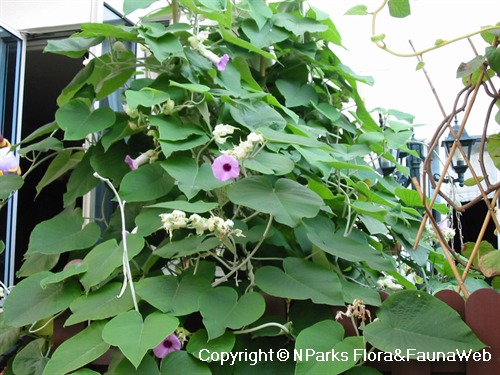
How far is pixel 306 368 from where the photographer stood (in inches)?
36.3

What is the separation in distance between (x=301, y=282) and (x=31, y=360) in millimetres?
569

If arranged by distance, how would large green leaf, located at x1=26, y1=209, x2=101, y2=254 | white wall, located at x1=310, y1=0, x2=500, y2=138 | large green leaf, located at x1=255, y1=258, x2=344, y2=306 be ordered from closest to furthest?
large green leaf, located at x1=255, y1=258, x2=344, y2=306 < large green leaf, located at x1=26, y1=209, x2=101, y2=254 < white wall, located at x1=310, y1=0, x2=500, y2=138

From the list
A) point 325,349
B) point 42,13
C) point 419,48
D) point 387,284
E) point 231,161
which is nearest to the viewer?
point 325,349

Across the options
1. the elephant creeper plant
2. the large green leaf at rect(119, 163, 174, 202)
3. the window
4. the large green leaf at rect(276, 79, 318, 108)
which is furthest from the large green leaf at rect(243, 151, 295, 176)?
the window

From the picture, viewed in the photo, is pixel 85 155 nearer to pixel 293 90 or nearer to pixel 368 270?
pixel 293 90

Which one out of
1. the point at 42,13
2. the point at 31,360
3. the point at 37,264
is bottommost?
the point at 31,360

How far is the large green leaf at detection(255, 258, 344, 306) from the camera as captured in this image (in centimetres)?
102

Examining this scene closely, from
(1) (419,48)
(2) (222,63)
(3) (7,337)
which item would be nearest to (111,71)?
(2) (222,63)

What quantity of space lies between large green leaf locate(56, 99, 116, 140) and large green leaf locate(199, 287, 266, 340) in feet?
1.53

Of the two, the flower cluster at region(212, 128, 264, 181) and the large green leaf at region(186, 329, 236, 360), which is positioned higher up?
the flower cluster at region(212, 128, 264, 181)

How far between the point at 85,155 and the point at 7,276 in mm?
1487

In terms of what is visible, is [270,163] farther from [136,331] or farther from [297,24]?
[297,24]

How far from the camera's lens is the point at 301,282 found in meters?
1.05

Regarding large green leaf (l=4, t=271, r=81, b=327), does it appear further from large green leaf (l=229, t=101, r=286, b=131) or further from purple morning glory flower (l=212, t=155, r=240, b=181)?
large green leaf (l=229, t=101, r=286, b=131)
